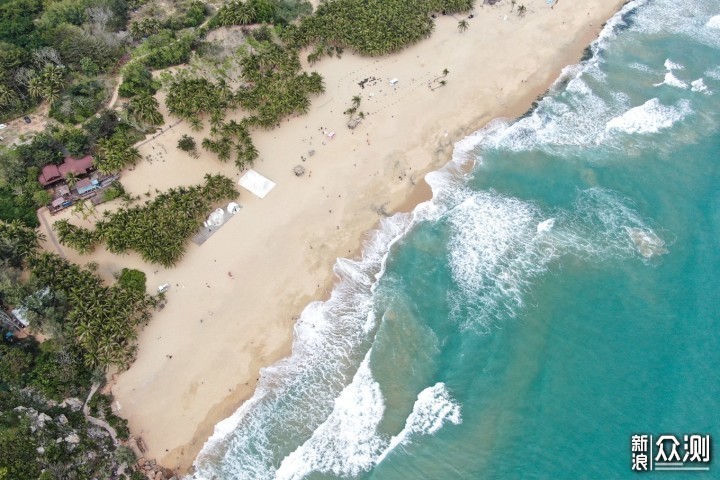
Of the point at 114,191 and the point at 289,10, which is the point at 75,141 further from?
the point at 289,10

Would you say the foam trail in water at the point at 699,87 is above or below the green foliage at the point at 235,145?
below

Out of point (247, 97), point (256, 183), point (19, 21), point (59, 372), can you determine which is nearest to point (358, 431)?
point (59, 372)

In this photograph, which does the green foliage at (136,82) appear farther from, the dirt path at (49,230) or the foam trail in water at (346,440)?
the foam trail in water at (346,440)

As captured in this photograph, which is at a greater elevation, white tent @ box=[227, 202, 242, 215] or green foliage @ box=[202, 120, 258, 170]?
green foliage @ box=[202, 120, 258, 170]

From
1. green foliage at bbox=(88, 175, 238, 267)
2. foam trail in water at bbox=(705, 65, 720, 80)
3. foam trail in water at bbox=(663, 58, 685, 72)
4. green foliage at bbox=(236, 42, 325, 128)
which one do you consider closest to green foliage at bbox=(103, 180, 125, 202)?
green foliage at bbox=(88, 175, 238, 267)

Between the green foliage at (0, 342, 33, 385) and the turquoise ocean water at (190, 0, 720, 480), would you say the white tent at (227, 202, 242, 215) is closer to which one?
the turquoise ocean water at (190, 0, 720, 480)

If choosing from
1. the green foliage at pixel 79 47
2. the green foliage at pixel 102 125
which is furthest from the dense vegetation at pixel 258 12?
the green foliage at pixel 102 125

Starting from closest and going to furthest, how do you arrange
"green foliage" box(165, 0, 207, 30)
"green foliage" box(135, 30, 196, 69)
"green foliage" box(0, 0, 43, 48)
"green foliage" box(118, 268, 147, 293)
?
"green foliage" box(118, 268, 147, 293)
"green foliage" box(135, 30, 196, 69)
"green foliage" box(0, 0, 43, 48)
"green foliage" box(165, 0, 207, 30)
